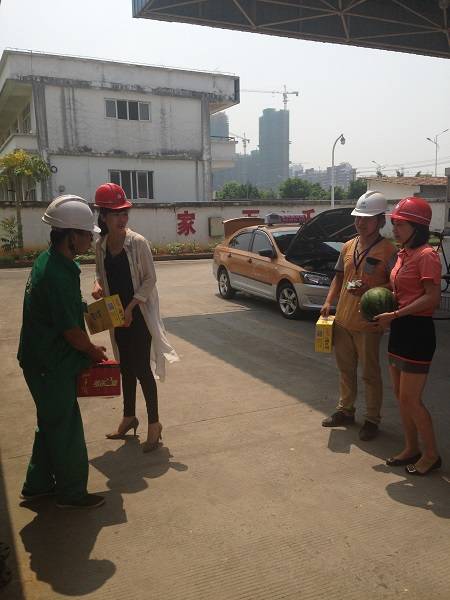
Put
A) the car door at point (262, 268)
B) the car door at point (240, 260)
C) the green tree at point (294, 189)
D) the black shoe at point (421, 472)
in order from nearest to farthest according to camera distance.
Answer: the black shoe at point (421, 472) < the car door at point (262, 268) < the car door at point (240, 260) < the green tree at point (294, 189)

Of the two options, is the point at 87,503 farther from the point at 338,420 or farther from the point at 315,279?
the point at 315,279

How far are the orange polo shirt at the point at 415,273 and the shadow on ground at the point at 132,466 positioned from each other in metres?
1.94

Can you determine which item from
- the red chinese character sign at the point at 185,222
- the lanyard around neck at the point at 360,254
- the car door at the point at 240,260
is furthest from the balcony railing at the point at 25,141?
the lanyard around neck at the point at 360,254

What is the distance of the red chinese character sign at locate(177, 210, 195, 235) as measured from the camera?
2278 centimetres

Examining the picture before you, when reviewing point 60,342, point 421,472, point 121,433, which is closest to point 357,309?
point 421,472

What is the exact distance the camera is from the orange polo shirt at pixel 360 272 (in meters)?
4.10

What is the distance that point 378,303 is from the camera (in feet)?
12.1

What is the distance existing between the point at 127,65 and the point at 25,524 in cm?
2797

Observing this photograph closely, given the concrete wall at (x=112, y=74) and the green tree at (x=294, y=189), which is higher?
the concrete wall at (x=112, y=74)

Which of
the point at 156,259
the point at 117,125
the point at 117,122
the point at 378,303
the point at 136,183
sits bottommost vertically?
the point at 156,259

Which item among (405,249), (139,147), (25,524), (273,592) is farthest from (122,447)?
(139,147)

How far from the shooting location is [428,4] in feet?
35.2

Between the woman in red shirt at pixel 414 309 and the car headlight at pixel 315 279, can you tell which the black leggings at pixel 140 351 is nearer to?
the woman in red shirt at pixel 414 309

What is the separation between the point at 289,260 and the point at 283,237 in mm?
850
